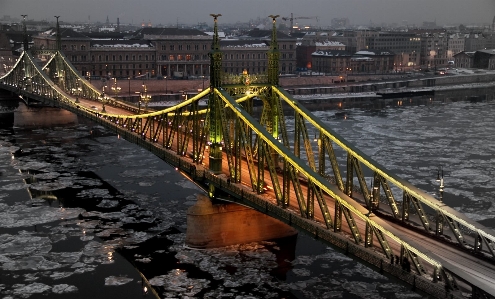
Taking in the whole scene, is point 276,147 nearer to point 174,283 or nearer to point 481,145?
point 174,283

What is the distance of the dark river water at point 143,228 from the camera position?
36750 mm

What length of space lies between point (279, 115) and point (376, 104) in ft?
284

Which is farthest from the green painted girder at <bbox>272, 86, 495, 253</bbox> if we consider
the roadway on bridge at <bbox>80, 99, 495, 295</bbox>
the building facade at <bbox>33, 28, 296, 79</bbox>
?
the building facade at <bbox>33, 28, 296, 79</bbox>

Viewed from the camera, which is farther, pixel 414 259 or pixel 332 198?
pixel 332 198

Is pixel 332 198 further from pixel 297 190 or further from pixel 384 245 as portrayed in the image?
pixel 384 245

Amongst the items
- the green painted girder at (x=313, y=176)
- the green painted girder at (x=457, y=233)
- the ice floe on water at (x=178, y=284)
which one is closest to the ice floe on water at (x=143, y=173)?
the green painted girder at (x=313, y=176)

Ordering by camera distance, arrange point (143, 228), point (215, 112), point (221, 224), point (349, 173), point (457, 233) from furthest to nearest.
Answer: point (143, 228)
point (215, 112)
point (221, 224)
point (349, 173)
point (457, 233)

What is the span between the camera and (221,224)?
42375mm

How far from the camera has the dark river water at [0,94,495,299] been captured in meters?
36.8

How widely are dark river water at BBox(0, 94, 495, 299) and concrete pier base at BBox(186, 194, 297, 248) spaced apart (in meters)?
0.62

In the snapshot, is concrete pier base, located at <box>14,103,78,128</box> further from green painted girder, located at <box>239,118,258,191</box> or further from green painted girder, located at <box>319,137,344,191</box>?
green painted girder, located at <box>319,137,344,191</box>

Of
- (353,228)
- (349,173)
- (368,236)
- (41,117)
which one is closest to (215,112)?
(349,173)

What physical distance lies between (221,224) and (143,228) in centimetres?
645

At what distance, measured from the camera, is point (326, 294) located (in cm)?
3544
